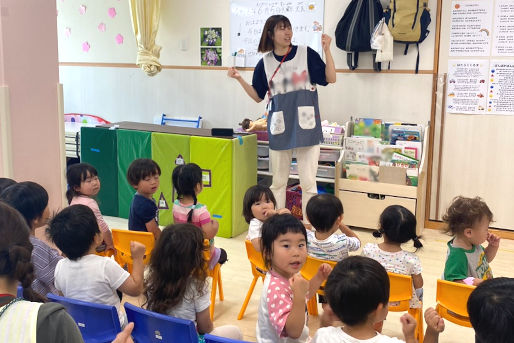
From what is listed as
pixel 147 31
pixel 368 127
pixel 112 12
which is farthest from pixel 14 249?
pixel 112 12

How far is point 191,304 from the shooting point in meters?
2.09

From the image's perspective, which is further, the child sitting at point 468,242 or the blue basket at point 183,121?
the blue basket at point 183,121

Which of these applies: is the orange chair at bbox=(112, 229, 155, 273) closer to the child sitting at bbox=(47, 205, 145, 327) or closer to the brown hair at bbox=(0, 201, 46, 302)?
the child sitting at bbox=(47, 205, 145, 327)

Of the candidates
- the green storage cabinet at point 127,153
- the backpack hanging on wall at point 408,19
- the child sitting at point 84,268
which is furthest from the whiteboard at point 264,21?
the child sitting at point 84,268

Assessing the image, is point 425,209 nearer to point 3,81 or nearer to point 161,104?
point 161,104

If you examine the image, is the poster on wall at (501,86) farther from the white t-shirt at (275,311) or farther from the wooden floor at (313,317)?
the white t-shirt at (275,311)

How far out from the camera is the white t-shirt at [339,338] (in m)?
1.55

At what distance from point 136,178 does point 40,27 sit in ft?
4.11

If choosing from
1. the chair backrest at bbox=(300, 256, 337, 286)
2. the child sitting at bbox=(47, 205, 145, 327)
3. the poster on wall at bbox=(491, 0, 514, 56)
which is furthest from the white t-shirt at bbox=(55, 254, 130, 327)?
the poster on wall at bbox=(491, 0, 514, 56)

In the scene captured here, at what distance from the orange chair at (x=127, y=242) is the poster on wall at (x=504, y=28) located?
Answer: 3288 mm

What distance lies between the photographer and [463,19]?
4621mm

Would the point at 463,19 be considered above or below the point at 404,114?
above

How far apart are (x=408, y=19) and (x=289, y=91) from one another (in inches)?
48.8

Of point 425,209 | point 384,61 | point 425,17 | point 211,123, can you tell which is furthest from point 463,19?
point 211,123
